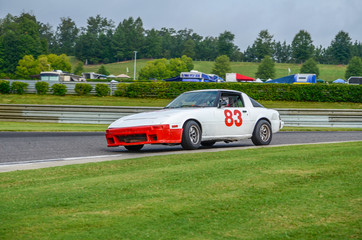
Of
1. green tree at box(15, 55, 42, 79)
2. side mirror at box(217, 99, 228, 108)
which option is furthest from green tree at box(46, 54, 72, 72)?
side mirror at box(217, 99, 228, 108)

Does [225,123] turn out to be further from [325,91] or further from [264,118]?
[325,91]

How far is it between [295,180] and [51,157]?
5.19 meters

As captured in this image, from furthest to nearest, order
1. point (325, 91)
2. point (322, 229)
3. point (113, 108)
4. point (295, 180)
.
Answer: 1. point (325, 91)
2. point (113, 108)
3. point (295, 180)
4. point (322, 229)

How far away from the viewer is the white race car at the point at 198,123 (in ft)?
32.6

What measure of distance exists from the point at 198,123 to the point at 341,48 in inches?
7043

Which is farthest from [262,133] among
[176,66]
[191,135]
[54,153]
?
[176,66]

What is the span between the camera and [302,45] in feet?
520

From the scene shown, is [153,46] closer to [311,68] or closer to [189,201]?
[311,68]

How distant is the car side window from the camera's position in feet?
38.0

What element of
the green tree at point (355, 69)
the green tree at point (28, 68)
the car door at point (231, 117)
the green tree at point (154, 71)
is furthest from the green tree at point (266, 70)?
the car door at point (231, 117)

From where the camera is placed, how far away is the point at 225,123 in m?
11.1

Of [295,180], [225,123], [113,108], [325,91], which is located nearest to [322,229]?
[295,180]

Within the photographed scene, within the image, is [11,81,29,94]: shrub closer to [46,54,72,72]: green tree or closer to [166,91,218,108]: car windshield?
[166,91,218,108]: car windshield

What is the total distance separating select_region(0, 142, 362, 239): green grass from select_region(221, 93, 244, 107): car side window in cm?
444
